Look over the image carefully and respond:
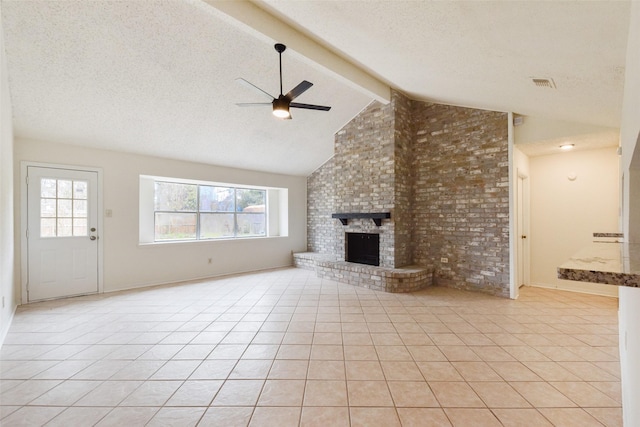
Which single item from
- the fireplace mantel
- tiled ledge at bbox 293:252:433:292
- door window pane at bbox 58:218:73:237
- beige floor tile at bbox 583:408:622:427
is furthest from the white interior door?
door window pane at bbox 58:218:73:237

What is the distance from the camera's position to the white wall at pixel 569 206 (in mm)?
4363

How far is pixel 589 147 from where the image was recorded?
441cm

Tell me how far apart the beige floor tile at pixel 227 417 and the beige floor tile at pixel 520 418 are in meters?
1.59

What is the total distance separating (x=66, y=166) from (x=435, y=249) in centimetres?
621

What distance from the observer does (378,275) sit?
187 inches

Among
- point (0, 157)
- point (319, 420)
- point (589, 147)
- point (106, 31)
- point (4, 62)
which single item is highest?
point (106, 31)

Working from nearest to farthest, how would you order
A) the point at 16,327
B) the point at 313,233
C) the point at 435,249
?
the point at 16,327 → the point at 435,249 → the point at 313,233

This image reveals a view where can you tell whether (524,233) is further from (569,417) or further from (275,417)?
(275,417)

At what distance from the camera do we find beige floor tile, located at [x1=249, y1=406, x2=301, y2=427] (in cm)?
171

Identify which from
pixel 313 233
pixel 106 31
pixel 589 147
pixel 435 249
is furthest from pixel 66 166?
pixel 589 147

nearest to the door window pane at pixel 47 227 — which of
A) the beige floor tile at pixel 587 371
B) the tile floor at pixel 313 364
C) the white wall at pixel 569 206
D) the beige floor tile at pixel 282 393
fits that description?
the tile floor at pixel 313 364

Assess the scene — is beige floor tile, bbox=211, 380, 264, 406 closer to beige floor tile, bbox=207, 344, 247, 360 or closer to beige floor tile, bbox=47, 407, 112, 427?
beige floor tile, bbox=207, 344, 247, 360

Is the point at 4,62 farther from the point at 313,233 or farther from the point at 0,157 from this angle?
the point at 313,233

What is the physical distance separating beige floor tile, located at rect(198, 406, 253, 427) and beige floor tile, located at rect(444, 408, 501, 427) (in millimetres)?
1282
